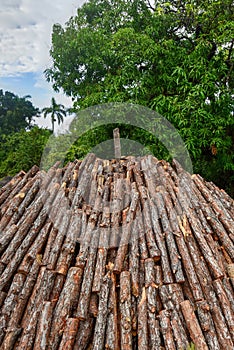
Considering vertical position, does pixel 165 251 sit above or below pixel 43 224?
below

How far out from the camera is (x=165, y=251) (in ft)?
12.5

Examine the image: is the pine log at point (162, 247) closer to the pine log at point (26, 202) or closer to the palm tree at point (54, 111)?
the pine log at point (26, 202)

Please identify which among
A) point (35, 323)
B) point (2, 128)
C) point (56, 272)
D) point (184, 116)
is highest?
point (2, 128)

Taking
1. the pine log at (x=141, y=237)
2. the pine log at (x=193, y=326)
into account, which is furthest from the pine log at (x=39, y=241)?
the pine log at (x=193, y=326)

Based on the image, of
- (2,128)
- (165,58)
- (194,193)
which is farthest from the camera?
(2,128)

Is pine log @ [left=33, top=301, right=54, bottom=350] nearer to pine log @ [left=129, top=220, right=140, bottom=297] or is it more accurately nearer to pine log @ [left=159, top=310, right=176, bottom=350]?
pine log @ [left=129, top=220, right=140, bottom=297]

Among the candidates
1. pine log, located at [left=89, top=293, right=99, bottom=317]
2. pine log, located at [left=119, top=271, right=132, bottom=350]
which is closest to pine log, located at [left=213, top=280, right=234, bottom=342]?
pine log, located at [left=119, top=271, right=132, bottom=350]

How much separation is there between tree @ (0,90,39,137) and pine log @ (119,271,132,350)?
2299 centimetres

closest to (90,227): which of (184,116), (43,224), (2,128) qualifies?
(43,224)

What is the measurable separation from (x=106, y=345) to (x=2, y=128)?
24042mm

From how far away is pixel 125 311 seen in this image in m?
3.28

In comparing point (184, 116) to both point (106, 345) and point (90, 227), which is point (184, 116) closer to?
point (90, 227)

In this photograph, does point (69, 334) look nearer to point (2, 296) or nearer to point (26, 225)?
point (2, 296)

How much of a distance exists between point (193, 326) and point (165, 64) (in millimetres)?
7062
